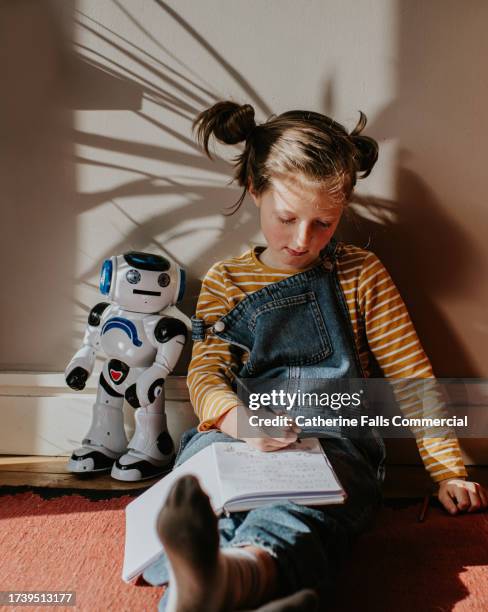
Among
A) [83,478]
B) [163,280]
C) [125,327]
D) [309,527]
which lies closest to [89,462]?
[83,478]

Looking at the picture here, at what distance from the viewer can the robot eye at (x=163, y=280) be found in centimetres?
123

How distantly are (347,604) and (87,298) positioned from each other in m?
0.83

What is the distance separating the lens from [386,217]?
1.29m

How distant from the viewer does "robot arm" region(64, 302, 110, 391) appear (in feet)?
4.07

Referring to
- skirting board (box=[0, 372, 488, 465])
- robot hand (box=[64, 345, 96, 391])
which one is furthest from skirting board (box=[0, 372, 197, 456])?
robot hand (box=[64, 345, 96, 391])

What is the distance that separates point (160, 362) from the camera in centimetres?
124

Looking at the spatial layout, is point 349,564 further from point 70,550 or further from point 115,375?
point 115,375

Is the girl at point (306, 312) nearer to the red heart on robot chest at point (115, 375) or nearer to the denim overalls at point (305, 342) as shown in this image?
the denim overalls at point (305, 342)

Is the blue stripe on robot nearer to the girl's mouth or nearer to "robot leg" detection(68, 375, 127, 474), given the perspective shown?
"robot leg" detection(68, 375, 127, 474)

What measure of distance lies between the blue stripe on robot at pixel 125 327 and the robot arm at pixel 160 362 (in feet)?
0.13

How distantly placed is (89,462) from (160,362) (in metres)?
0.25

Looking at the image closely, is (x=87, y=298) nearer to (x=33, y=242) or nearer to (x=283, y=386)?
(x=33, y=242)

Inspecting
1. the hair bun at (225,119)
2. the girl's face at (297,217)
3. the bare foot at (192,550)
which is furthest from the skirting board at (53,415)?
the bare foot at (192,550)

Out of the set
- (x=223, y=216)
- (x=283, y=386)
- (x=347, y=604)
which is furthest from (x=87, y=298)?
(x=347, y=604)
